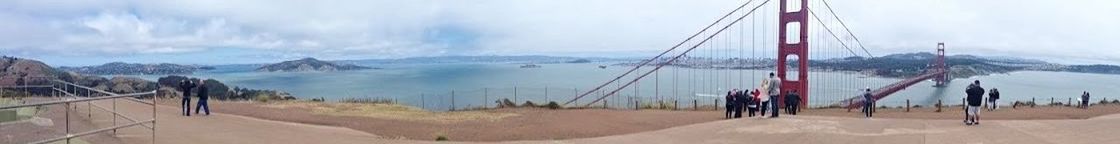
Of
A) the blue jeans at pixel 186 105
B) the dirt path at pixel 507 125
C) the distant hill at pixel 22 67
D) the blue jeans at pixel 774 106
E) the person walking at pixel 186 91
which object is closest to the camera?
the dirt path at pixel 507 125

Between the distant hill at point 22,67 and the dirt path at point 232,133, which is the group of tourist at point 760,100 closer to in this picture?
the dirt path at point 232,133

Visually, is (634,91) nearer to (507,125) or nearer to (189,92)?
(507,125)

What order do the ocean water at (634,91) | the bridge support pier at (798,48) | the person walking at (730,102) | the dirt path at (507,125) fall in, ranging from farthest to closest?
the ocean water at (634,91), the bridge support pier at (798,48), the person walking at (730,102), the dirt path at (507,125)

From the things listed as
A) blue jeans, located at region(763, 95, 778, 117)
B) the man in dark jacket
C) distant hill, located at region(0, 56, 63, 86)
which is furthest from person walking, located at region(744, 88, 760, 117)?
distant hill, located at region(0, 56, 63, 86)

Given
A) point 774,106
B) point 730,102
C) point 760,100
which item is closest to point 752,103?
point 760,100

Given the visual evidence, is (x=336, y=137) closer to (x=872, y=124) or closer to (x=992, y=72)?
(x=872, y=124)

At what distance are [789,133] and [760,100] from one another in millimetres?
4516

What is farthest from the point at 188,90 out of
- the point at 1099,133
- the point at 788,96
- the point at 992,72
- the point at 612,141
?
the point at 992,72

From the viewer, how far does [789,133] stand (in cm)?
1553

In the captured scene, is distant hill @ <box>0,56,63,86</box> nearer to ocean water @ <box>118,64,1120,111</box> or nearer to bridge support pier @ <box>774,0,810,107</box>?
ocean water @ <box>118,64,1120,111</box>

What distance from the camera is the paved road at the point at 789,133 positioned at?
47.2 ft

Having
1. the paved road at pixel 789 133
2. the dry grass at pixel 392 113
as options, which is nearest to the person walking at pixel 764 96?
the paved road at pixel 789 133

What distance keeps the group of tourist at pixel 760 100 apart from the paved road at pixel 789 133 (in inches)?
36.3

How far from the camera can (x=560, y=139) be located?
52.5 feet
